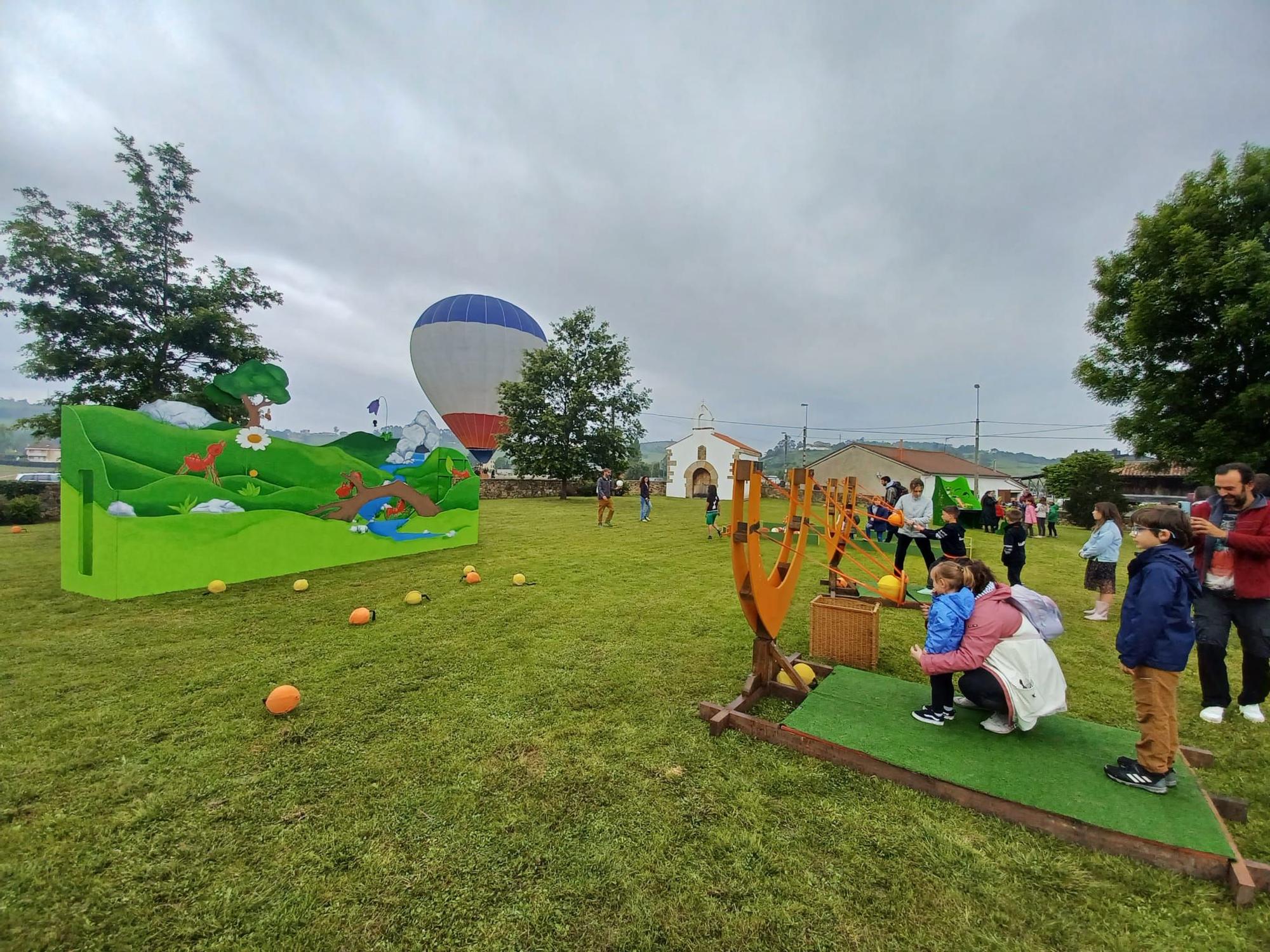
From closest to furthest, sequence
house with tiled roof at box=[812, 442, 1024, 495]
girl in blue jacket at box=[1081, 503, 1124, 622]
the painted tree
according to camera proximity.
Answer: girl in blue jacket at box=[1081, 503, 1124, 622]
the painted tree
house with tiled roof at box=[812, 442, 1024, 495]

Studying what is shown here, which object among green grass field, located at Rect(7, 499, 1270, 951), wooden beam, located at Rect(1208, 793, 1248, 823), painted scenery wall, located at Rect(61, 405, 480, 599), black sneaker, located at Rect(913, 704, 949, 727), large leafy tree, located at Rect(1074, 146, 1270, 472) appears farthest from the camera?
large leafy tree, located at Rect(1074, 146, 1270, 472)

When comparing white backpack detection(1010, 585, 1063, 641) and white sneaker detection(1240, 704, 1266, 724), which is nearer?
white backpack detection(1010, 585, 1063, 641)

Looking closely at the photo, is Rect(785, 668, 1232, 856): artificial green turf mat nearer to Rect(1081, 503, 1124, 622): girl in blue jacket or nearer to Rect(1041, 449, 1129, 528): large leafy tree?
Rect(1081, 503, 1124, 622): girl in blue jacket

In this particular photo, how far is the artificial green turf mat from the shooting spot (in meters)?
2.52

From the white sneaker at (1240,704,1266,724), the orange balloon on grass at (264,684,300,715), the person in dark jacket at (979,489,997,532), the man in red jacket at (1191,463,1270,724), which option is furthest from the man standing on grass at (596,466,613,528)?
the white sneaker at (1240,704,1266,724)

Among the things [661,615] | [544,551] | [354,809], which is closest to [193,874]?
[354,809]

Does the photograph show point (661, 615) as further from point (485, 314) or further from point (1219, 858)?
point (485, 314)

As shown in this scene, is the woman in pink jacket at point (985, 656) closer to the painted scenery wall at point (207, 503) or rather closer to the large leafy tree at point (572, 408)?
the painted scenery wall at point (207, 503)

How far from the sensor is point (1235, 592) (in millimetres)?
3701

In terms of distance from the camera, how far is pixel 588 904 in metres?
2.13

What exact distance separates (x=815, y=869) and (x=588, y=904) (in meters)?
1.08

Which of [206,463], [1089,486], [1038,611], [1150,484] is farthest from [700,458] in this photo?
[1038,611]

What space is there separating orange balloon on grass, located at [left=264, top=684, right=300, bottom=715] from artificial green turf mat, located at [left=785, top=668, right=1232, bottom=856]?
3723 millimetres

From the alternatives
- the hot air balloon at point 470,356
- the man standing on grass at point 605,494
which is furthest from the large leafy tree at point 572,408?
the man standing on grass at point 605,494
